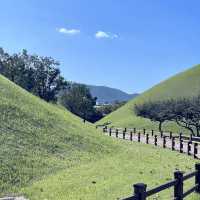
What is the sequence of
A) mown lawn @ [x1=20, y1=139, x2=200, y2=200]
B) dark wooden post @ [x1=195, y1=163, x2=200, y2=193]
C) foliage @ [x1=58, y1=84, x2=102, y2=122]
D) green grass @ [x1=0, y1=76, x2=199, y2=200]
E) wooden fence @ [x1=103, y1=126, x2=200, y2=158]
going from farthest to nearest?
foliage @ [x1=58, y1=84, x2=102, y2=122], wooden fence @ [x1=103, y1=126, x2=200, y2=158], green grass @ [x1=0, y1=76, x2=199, y2=200], mown lawn @ [x1=20, y1=139, x2=200, y2=200], dark wooden post @ [x1=195, y1=163, x2=200, y2=193]

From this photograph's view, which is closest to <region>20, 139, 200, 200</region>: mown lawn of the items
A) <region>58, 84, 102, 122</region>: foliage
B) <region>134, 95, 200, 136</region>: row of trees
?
<region>134, 95, 200, 136</region>: row of trees

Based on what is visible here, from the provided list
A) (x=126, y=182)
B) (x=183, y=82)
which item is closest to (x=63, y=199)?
(x=126, y=182)

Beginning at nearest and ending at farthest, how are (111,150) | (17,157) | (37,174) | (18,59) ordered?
(37,174)
(17,157)
(111,150)
(18,59)

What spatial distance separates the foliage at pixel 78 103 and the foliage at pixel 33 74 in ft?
34.7

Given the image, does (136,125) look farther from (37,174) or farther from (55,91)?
(37,174)

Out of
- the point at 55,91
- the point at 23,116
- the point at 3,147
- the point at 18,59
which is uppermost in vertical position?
the point at 18,59

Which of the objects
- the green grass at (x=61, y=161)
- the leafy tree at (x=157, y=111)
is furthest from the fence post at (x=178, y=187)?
the leafy tree at (x=157, y=111)

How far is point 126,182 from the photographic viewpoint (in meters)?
16.8

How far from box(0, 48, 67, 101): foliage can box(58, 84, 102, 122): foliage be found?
10575 millimetres

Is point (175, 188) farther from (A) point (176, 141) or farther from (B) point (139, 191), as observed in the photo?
(A) point (176, 141)

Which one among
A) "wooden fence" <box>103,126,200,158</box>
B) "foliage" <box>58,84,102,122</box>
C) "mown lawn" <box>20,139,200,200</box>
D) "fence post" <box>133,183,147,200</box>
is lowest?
"mown lawn" <box>20,139,200,200</box>

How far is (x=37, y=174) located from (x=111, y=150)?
9.54 meters

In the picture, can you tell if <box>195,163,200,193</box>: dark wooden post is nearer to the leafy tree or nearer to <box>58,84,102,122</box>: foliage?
the leafy tree

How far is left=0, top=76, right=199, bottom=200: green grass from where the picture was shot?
613 inches
